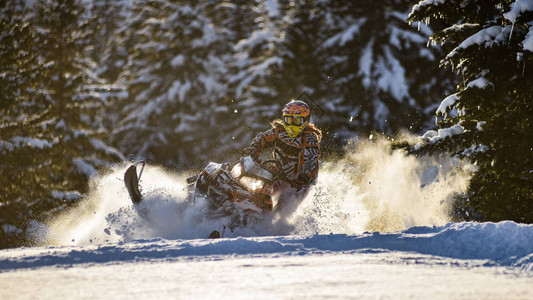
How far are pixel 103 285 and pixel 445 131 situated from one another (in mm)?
6885

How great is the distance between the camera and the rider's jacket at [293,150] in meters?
9.45

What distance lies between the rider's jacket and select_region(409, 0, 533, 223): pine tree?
2.17 meters

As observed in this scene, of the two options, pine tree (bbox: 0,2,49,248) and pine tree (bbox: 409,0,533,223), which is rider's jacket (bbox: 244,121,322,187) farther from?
pine tree (bbox: 0,2,49,248)

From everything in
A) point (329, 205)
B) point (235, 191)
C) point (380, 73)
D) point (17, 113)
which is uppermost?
point (235, 191)

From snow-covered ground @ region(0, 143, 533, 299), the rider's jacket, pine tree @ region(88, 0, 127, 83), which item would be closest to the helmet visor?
the rider's jacket

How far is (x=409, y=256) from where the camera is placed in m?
4.98

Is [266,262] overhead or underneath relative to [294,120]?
overhead

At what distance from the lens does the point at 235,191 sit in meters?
8.25

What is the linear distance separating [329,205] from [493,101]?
3485 mm

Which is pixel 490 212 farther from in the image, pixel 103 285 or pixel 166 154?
pixel 166 154

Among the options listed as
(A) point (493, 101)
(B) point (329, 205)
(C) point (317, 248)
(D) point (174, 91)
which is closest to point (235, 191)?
(B) point (329, 205)

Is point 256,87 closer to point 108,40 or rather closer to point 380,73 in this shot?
point 380,73

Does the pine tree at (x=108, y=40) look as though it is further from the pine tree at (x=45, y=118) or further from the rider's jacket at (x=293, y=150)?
the rider's jacket at (x=293, y=150)

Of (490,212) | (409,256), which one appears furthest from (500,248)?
(490,212)
